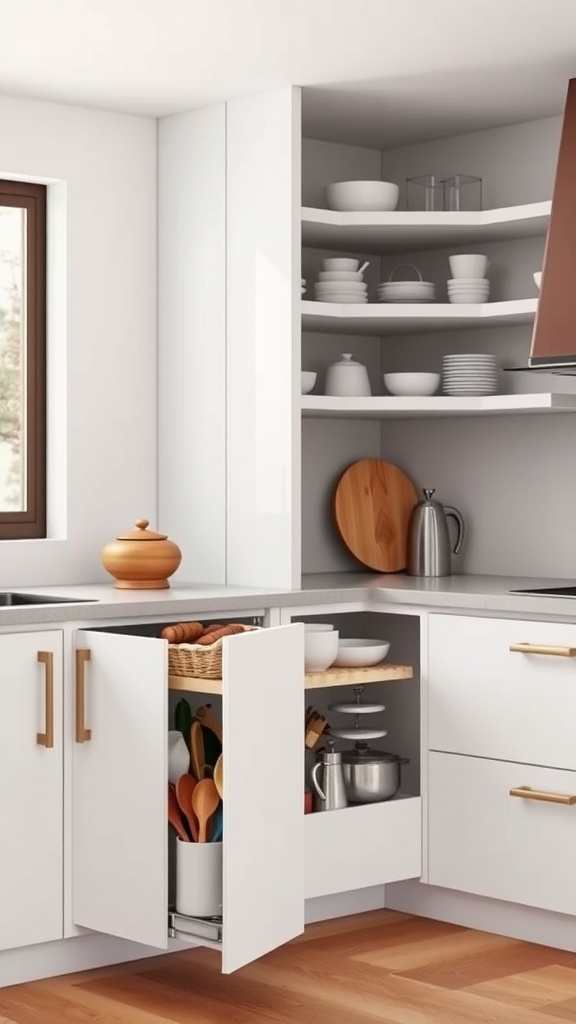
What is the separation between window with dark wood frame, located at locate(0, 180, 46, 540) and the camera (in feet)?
14.3

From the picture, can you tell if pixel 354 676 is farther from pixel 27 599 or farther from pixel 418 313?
pixel 418 313

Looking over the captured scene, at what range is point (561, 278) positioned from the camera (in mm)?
3854

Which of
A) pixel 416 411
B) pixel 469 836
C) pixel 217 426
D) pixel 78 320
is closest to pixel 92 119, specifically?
pixel 78 320

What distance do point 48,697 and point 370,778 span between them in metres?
0.92

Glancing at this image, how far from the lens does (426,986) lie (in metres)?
3.49

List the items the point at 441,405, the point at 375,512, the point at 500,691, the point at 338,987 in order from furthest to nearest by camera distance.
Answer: the point at 375,512 < the point at 441,405 < the point at 500,691 < the point at 338,987

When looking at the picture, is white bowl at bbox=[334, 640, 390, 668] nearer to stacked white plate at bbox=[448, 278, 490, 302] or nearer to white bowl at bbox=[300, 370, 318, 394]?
white bowl at bbox=[300, 370, 318, 394]

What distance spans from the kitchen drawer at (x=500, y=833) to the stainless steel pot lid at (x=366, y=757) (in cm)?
12

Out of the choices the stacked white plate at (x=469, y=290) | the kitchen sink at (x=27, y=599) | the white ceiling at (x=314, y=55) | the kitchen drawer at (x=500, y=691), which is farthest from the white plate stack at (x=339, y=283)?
the kitchen sink at (x=27, y=599)

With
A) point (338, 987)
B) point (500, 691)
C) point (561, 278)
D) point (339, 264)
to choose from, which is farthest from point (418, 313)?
point (338, 987)

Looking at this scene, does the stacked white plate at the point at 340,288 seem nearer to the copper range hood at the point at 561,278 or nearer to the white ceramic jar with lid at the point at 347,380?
the white ceramic jar with lid at the point at 347,380

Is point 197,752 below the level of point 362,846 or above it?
above

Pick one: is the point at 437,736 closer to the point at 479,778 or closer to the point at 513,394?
the point at 479,778

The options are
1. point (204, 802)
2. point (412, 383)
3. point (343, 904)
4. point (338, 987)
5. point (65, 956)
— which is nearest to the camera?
point (204, 802)
